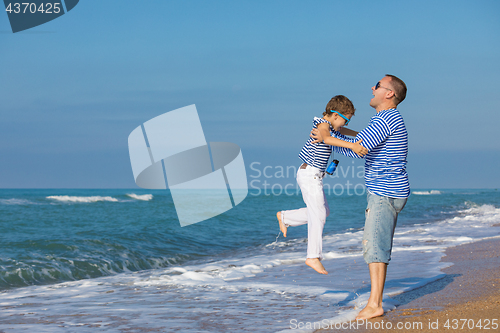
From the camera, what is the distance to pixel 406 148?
139 inches

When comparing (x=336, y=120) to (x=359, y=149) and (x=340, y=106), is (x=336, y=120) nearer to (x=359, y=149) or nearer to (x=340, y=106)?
(x=340, y=106)

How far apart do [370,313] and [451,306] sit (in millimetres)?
800

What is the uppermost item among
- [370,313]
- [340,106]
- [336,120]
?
[340,106]

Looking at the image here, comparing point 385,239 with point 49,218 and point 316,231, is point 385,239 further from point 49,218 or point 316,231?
point 49,218

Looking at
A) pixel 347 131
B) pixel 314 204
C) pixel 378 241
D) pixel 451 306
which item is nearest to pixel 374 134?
pixel 347 131

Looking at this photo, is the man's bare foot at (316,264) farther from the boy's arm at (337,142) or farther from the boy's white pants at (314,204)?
the boy's arm at (337,142)

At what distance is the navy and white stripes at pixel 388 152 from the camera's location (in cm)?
346

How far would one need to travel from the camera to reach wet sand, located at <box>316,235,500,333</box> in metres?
3.15

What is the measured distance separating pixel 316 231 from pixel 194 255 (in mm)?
6039

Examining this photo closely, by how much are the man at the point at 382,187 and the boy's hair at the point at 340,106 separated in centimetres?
46

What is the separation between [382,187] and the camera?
3506mm

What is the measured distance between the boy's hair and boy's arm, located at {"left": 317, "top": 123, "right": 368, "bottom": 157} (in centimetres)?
32

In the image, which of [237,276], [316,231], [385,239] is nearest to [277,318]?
[316,231]

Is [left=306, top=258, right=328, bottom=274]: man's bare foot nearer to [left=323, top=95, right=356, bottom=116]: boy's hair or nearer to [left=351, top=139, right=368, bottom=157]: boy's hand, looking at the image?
[left=351, top=139, right=368, bottom=157]: boy's hand
